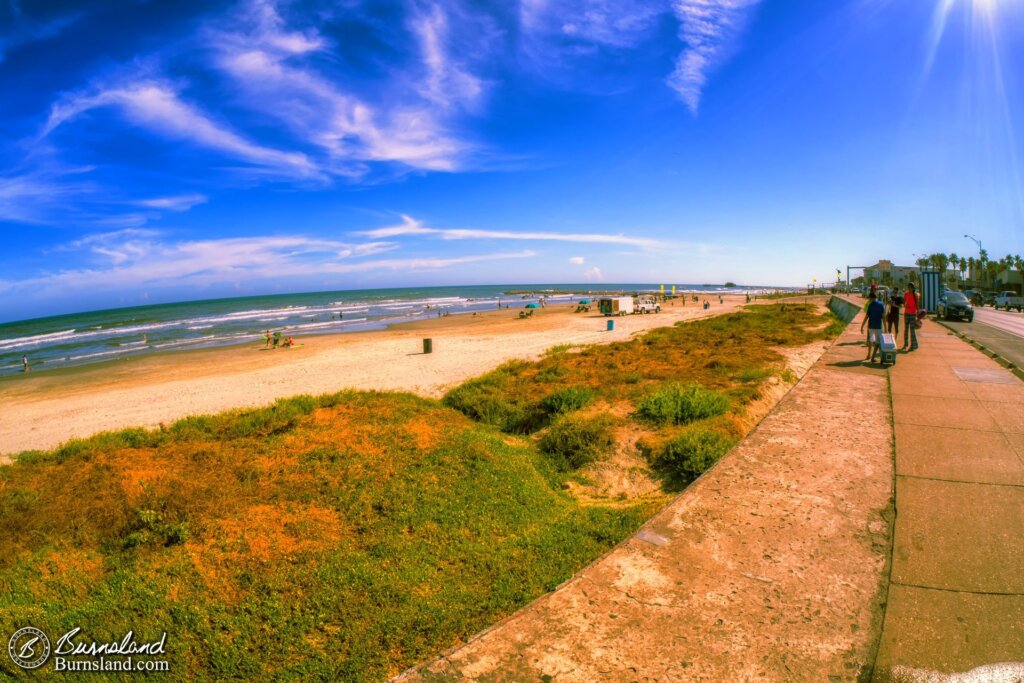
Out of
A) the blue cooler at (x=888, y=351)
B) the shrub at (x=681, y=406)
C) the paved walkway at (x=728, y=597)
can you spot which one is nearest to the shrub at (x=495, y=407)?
the shrub at (x=681, y=406)

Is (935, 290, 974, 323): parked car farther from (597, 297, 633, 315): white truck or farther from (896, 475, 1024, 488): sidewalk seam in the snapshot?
(597, 297, 633, 315): white truck

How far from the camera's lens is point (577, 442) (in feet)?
26.5

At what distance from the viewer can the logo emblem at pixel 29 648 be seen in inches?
134

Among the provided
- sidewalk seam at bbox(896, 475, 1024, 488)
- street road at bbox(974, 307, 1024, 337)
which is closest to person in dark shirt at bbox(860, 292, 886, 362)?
sidewalk seam at bbox(896, 475, 1024, 488)

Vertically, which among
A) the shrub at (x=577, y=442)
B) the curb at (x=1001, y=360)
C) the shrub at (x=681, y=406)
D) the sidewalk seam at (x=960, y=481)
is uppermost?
the sidewalk seam at (x=960, y=481)

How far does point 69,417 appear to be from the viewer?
15.1 m

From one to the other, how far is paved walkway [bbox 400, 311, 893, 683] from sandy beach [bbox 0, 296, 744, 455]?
11257 millimetres

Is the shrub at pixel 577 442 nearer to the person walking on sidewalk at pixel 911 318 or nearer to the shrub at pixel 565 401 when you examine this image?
the shrub at pixel 565 401

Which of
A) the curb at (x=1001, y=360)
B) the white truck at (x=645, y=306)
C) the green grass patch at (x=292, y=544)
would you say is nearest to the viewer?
the green grass patch at (x=292, y=544)

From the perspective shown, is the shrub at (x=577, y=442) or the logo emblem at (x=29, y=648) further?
the shrub at (x=577, y=442)

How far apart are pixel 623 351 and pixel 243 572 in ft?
52.9

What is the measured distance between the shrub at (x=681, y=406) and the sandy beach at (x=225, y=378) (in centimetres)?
711

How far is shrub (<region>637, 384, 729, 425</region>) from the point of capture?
8852 mm

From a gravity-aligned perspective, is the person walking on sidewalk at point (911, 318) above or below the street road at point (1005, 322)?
above
